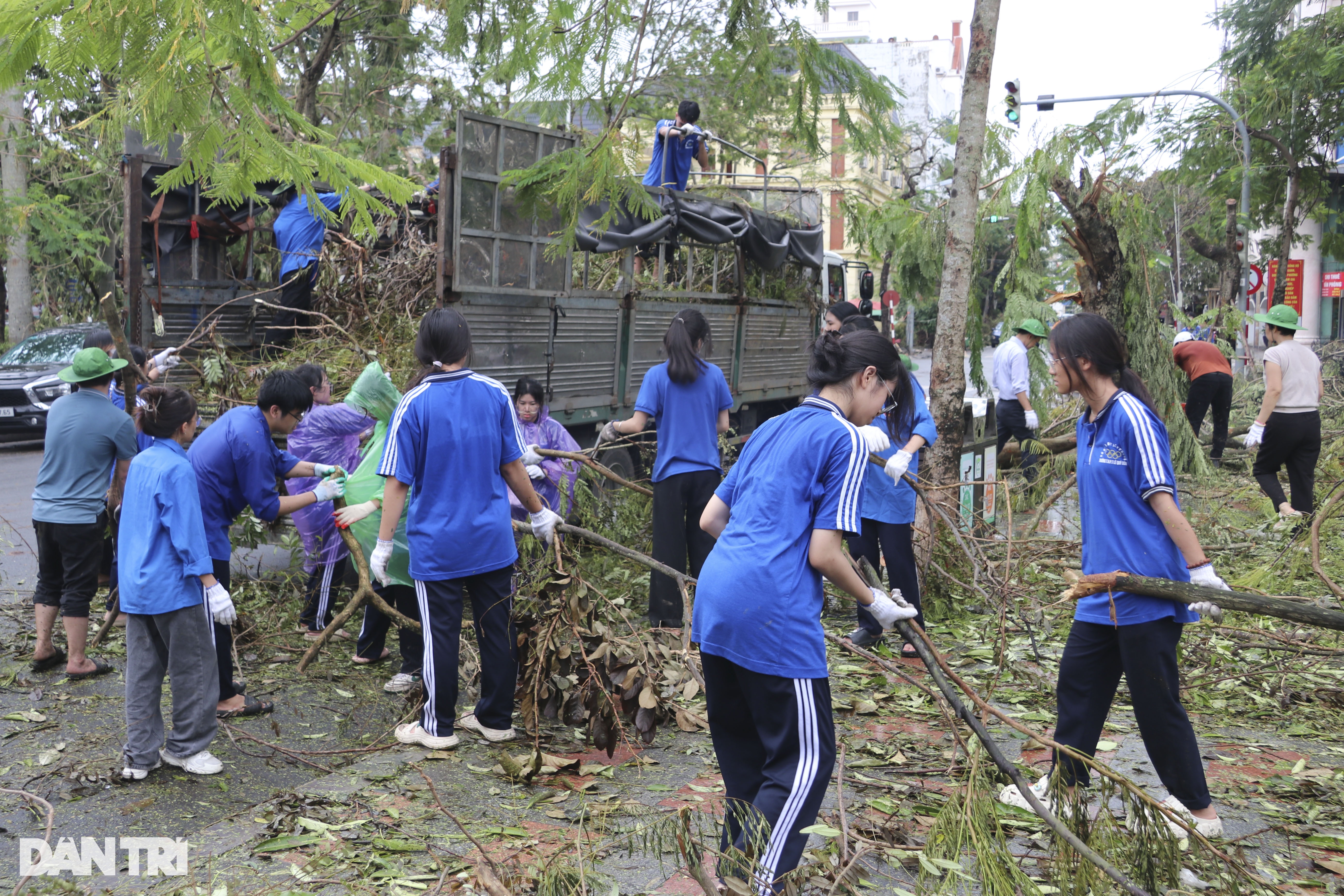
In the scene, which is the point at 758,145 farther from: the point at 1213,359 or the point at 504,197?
the point at 504,197

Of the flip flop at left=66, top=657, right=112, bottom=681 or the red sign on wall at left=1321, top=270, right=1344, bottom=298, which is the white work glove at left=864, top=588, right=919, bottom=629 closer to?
A: the flip flop at left=66, top=657, right=112, bottom=681

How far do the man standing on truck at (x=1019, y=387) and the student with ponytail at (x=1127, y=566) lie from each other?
6366mm

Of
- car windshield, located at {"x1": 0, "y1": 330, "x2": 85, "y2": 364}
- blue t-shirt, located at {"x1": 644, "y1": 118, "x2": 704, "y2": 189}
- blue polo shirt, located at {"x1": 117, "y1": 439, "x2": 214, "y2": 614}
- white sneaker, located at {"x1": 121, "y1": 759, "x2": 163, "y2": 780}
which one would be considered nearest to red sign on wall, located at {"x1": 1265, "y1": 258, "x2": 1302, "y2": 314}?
blue t-shirt, located at {"x1": 644, "y1": 118, "x2": 704, "y2": 189}

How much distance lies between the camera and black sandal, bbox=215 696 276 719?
5031mm

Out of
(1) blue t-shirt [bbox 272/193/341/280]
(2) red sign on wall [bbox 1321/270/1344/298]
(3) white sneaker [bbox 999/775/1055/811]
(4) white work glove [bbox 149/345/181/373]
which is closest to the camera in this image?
(3) white sneaker [bbox 999/775/1055/811]

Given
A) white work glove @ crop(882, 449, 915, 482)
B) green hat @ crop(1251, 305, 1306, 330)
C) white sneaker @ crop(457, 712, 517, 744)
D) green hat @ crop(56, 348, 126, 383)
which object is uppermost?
green hat @ crop(1251, 305, 1306, 330)

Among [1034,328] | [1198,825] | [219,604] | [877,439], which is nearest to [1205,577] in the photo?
[1198,825]

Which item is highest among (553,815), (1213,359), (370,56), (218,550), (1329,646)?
(370,56)

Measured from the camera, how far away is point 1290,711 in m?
5.13

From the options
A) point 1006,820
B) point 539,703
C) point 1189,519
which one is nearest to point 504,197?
point 539,703

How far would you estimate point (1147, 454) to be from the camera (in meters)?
3.45

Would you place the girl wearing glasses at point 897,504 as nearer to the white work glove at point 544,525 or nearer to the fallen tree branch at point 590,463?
the fallen tree branch at point 590,463

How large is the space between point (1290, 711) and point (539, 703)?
3599mm

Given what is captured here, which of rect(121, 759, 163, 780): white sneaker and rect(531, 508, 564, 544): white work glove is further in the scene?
rect(531, 508, 564, 544): white work glove
